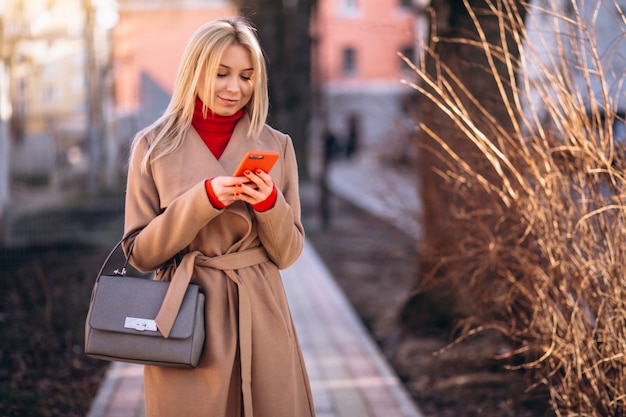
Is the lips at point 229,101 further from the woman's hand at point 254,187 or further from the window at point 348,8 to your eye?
the window at point 348,8

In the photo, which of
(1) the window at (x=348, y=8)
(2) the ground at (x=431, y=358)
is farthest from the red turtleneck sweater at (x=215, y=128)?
(1) the window at (x=348, y=8)

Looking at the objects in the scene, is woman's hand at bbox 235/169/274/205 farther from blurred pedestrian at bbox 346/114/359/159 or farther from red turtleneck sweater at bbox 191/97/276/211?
blurred pedestrian at bbox 346/114/359/159

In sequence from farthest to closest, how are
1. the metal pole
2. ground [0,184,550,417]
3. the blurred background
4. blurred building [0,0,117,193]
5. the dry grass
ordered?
the metal pole, blurred building [0,0,117,193], the blurred background, ground [0,184,550,417], the dry grass

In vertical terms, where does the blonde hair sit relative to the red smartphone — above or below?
above

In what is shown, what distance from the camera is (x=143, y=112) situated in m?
14.6

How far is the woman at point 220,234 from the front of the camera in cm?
289

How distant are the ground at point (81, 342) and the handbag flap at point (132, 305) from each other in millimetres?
2244

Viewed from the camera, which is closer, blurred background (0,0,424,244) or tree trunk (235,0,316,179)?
blurred background (0,0,424,244)

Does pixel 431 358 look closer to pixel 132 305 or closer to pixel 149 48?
pixel 132 305

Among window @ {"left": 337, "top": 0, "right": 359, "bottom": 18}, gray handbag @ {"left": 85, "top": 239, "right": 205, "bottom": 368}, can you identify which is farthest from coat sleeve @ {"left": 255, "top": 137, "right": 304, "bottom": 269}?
window @ {"left": 337, "top": 0, "right": 359, "bottom": 18}

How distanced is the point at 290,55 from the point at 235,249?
18.9 metres

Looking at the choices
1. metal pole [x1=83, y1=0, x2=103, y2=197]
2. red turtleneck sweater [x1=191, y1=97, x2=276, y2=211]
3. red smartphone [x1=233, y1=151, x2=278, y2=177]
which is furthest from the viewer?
metal pole [x1=83, y1=0, x2=103, y2=197]

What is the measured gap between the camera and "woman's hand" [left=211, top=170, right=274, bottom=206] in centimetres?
271

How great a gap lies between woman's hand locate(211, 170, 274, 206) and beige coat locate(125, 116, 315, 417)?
4.1 inches
